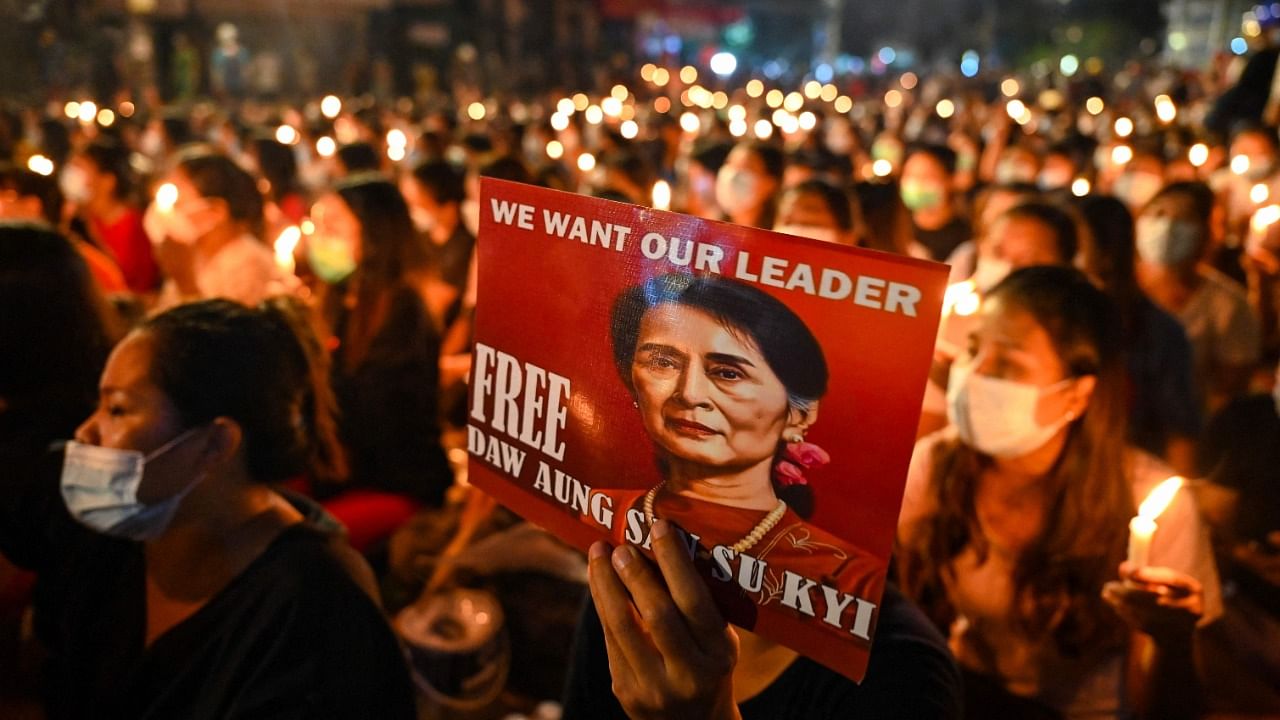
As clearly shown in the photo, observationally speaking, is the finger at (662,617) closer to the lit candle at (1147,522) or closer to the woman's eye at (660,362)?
the woman's eye at (660,362)

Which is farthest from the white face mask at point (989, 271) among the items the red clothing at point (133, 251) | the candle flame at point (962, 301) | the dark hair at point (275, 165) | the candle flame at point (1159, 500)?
the dark hair at point (275, 165)

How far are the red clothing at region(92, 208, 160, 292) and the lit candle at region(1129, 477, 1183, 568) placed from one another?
6.43 meters

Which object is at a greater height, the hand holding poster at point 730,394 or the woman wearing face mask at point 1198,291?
the hand holding poster at point 730,394

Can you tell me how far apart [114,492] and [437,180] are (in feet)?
14.8

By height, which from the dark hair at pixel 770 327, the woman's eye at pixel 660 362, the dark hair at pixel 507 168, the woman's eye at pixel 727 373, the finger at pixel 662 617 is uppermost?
the dark hair at pixel 770 327

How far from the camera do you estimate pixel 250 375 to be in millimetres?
2453

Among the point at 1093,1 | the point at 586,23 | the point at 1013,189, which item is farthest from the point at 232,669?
the point at 1093,1

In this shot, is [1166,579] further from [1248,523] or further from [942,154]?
[942,154]

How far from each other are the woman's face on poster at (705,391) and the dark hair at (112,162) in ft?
22.4

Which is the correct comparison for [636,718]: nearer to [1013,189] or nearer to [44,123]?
[1013,189]

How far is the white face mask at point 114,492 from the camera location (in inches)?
89.0

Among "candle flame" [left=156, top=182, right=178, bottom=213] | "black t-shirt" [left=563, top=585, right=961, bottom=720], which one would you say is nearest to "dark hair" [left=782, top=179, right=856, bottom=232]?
"candle flame" [left=156, top=182, right=178, bottom=213]

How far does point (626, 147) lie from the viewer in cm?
1091

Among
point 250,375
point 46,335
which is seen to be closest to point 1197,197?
point 250,375
